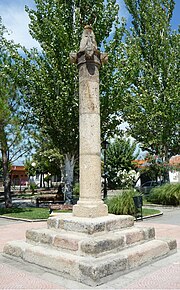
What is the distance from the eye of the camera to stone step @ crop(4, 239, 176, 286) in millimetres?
5023

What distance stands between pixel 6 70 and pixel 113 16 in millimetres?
6760

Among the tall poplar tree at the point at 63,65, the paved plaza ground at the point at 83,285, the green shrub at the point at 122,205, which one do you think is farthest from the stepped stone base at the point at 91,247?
the tall poplar tree at the point at 63,65

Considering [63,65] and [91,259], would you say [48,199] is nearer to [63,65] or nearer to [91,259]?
[63,65]

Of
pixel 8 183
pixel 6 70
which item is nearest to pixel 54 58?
pixel 6 70

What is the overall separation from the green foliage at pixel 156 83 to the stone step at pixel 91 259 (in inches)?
628

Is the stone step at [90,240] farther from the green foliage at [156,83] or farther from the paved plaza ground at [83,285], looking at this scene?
the green foliage at [156,83]

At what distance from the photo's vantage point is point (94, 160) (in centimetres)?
670

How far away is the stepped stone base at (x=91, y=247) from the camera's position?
17.0ft

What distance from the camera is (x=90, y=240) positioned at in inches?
217

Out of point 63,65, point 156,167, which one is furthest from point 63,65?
point 156,167

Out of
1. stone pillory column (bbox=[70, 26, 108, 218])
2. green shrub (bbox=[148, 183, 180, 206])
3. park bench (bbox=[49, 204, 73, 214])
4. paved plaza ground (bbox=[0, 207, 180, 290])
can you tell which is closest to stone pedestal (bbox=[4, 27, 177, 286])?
stone pillory column (bbox=[70, 26, 108, 218])

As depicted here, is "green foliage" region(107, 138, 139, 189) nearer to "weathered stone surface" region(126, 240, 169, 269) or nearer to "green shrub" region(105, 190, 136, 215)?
"green shrub" region(105, 190, 136, 215)

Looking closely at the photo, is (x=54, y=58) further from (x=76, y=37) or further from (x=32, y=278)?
(x=32, y=278)

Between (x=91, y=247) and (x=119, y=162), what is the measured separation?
2635 cm
